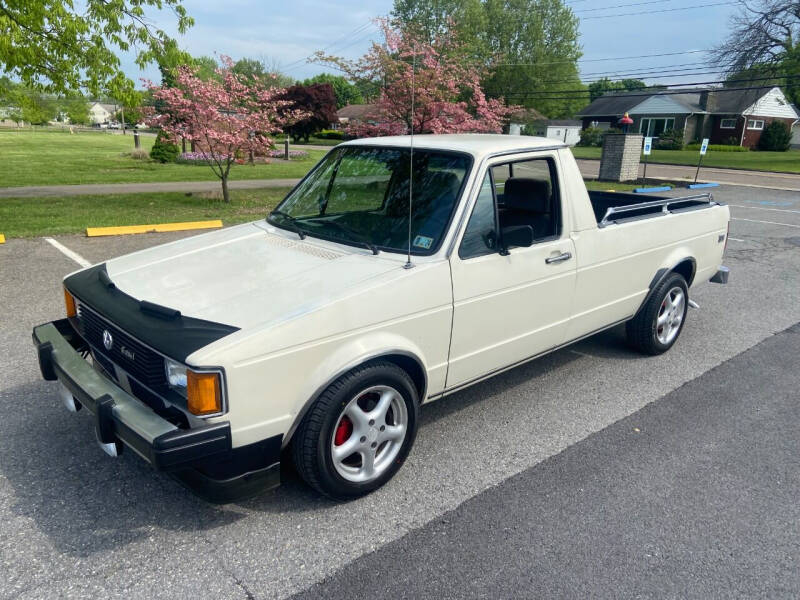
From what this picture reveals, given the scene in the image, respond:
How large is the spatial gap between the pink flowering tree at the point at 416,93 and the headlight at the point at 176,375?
44.2 feet

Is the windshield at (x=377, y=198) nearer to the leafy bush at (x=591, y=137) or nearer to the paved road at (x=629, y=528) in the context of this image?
the paved road at (x=629, y=528)

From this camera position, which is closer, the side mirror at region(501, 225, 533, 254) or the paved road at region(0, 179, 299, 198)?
the side mirror at region(501, 225, 533, 254)

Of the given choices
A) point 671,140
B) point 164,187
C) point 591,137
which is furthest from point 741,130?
point 164,187

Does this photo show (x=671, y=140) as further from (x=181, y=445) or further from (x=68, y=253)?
(x=181, y=445)

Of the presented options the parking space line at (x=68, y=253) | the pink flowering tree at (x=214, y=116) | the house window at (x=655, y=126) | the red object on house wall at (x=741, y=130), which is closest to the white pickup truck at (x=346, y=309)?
the parking space line at (x=68, y=253)

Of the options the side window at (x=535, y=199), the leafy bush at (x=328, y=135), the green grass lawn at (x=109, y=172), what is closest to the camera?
the side window at (x=535, y=199)

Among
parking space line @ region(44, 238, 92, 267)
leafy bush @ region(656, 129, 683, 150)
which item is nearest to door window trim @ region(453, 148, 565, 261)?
parking space line @ region(44, 238, 92, 267)

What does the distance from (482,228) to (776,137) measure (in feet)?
205

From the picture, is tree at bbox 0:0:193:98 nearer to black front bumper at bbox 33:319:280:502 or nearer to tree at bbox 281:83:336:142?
black front bumper at bbox 33:319:280:502

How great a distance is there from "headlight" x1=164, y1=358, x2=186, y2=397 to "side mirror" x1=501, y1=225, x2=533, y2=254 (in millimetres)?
2004

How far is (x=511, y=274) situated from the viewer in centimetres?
373

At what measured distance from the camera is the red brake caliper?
310 cm

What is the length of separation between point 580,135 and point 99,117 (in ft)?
445

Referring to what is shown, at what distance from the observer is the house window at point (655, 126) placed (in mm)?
60844
